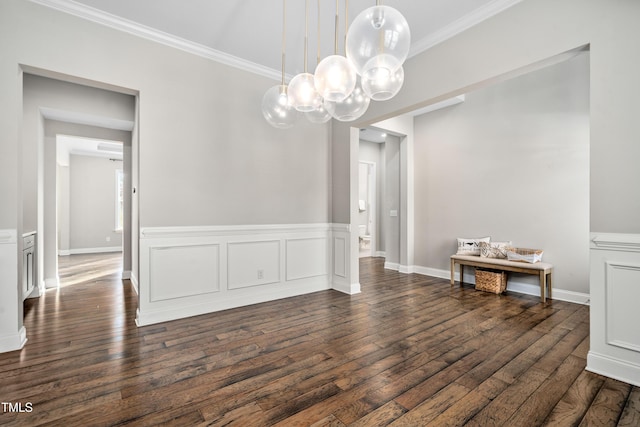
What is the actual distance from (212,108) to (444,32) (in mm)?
2671

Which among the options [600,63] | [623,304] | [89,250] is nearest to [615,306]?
[623,304]

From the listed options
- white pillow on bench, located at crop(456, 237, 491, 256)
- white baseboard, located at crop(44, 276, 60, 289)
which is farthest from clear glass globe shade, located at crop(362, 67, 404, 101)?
white baseboard, located at crop(44, 276, 60, 289)

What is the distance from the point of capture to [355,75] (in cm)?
171

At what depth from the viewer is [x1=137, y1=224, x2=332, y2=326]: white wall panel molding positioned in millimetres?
3135

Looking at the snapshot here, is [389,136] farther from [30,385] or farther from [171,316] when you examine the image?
[30,385]

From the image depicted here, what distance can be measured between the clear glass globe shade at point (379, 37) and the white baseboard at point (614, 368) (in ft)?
8.15

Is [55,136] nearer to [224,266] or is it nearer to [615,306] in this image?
[224,266]

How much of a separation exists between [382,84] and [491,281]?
12.5 ft

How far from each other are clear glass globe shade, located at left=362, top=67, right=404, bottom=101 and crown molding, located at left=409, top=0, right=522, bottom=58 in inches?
69.4

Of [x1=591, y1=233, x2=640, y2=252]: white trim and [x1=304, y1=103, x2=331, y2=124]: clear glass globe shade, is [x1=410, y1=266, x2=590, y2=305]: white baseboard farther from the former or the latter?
[x1=304, y1=103, x2=331, y2=124]: clear glass globe shade

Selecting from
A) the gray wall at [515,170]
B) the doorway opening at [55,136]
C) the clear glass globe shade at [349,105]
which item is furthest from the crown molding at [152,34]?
the gray wall at [515,170]

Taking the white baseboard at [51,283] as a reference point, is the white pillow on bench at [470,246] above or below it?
above

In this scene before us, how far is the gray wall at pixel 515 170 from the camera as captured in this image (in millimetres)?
3799

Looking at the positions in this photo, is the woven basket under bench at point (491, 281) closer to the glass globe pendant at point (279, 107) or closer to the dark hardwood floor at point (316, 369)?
the dark hardwood floor at point (316, 369)
